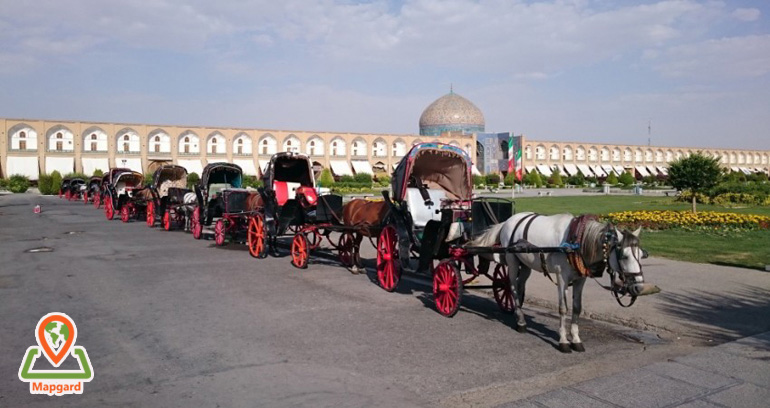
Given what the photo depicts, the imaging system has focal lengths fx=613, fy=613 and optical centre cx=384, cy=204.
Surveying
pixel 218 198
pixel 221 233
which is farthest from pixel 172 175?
pixel 221 233

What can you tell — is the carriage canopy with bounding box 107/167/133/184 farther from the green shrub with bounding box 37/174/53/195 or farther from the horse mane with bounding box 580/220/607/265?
the green shrub with bounding box 37/174/53/195

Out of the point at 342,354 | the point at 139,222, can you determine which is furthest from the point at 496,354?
the point at 139,222

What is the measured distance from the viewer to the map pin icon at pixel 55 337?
5.87 metres

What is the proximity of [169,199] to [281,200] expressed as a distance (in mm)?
8025

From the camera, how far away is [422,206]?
9.80m

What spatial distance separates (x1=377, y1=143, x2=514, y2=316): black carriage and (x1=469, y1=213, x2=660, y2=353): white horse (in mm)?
510

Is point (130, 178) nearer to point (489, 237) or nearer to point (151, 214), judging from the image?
point (151, 214)

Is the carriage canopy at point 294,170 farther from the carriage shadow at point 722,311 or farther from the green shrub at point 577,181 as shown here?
the green shrub at point 577,181

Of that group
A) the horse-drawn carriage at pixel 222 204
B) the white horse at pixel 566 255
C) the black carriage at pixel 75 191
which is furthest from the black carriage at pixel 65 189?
the white horse at pixel 566 255

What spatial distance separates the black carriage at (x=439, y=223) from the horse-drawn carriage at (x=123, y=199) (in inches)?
599

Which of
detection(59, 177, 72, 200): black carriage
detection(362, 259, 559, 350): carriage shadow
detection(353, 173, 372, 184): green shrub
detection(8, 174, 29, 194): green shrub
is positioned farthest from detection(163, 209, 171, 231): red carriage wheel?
detection(353, 173, 372, 184): green shrub

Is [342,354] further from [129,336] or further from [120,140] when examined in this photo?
[120,140]

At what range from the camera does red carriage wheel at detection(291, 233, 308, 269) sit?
11891 millimetres

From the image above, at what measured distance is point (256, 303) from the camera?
8.61 meters
